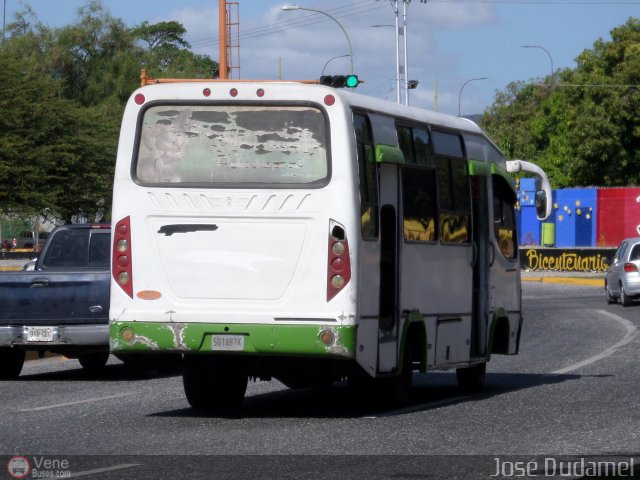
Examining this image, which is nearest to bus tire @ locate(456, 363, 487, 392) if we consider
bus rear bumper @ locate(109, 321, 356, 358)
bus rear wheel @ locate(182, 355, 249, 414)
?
bus rear wheel @ locate(182, 355, 249, 414)

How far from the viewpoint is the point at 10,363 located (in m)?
18.1

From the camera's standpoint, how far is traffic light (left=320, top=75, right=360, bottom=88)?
19991mm

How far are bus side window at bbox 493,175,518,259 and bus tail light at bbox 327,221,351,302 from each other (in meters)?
4.35

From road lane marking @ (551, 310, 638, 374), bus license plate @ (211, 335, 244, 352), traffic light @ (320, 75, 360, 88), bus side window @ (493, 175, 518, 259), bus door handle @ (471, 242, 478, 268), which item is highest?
traffic light @ (320, 75, 360, 88)

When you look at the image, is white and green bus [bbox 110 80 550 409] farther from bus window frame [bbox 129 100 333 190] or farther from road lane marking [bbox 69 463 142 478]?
road lane marking [bbox 69 463 142 478]

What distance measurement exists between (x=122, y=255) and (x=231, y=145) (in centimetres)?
135

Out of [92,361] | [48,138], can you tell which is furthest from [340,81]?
[48,138]

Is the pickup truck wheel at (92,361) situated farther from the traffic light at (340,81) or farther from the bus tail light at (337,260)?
the bus tail light at (337,260)

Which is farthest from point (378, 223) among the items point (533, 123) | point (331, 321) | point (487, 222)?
point (533, 123)

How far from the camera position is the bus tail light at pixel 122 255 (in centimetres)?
1278

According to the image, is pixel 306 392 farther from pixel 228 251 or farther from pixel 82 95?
pixel 82 95

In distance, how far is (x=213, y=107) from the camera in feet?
42.0

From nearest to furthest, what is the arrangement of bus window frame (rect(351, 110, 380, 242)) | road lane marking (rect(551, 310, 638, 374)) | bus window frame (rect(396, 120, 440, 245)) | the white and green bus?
1. the white and green bus
2. bus window frame (rect(351, 110, 380, 242))
3. bus window frame (rect(396, 120, 440, 245))
4. road lane marking (rect(551, 310, 638, 374))

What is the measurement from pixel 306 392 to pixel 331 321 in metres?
3.84
